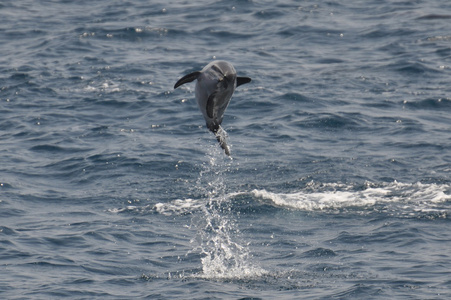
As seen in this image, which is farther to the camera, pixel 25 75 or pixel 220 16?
pixel 220 16

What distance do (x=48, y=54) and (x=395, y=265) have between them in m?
21.5

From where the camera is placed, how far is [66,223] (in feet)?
71.4

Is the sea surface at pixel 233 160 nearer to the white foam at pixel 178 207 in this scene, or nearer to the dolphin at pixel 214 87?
the white foam at pixel 178 207

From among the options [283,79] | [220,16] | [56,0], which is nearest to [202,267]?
[283,79]

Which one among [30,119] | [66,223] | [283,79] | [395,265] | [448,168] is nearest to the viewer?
[395,265]

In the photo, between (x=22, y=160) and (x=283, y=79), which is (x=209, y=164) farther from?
(x=283, y=79)

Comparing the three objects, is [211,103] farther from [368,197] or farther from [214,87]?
[368,197]

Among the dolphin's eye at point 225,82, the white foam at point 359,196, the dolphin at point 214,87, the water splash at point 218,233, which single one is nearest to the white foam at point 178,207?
the water splash at point 218,233

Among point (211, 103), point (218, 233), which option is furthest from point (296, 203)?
point (211, 103)

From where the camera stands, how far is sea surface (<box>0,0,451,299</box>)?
62.3 feet

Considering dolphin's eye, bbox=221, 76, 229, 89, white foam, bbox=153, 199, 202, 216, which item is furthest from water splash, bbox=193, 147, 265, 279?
dolphin's eye, bbox=221, 76, 229, 89

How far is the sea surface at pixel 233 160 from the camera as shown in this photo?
747 inches

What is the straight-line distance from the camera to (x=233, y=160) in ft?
85.4

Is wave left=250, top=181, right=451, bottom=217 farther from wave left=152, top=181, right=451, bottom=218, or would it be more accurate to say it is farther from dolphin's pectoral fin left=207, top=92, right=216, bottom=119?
dolphin's pectoral fin left=207, top=92, right=216, bottom=119
